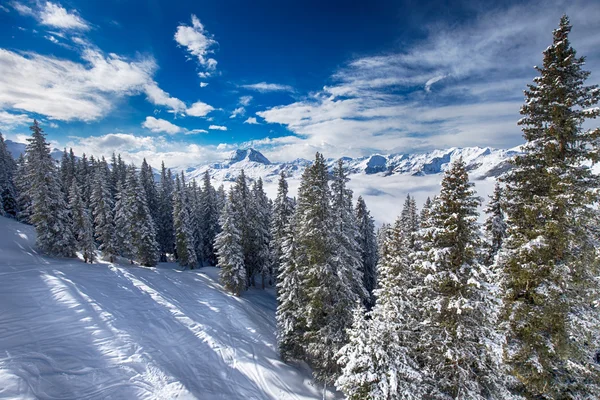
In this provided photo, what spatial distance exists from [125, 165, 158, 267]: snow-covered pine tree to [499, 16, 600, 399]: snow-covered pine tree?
42.4m

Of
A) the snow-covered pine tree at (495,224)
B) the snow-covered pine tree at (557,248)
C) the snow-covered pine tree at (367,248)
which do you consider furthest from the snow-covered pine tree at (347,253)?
the snow-covered pine tree at (367,248)

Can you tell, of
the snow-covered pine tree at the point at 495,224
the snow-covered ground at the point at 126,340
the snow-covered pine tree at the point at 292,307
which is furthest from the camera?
the snow-covered pine tree at the point at 495,224

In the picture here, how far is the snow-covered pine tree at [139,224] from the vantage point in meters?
38.8

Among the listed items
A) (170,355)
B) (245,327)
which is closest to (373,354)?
(170,355)

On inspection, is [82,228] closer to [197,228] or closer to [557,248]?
[197,228]

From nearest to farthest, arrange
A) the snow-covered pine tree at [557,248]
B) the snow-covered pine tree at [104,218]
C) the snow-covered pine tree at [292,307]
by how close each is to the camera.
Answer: the snow-covered pine tree at [557,248] → the snow-covered pine tree at [292,307] → the snow-covered pine tree at [104,218]

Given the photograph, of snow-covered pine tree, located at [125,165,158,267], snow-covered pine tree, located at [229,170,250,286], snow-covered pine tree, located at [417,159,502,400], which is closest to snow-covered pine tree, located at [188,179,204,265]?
snow-covered pine tree, located at [125,165,158,267]

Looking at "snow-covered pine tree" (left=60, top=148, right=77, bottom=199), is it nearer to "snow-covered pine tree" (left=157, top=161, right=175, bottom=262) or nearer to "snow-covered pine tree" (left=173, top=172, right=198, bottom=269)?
"snow-covered pine tree" (left=157, top=161, right=175, bottom=262)

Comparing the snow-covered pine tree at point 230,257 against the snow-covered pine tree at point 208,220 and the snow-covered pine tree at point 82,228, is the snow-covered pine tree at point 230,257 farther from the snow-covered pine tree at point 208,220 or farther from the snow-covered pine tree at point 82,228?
the snow-covered pine tree at point 208,220

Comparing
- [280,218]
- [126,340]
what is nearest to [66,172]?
[280,218]

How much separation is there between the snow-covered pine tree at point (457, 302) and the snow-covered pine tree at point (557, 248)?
1.38 meters

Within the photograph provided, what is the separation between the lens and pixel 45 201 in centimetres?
3300

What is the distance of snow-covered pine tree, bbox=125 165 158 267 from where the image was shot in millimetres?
38844

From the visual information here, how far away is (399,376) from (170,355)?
17.1m
